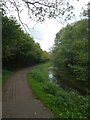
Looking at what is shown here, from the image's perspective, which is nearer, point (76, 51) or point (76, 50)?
point (76, 50)

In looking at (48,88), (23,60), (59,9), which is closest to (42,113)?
(59,9)

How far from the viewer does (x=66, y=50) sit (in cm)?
5797

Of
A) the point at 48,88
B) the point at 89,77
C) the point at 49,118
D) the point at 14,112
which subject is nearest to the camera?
the point at 49,118

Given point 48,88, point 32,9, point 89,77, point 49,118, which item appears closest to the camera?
point 32,9

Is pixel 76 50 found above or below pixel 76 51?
above

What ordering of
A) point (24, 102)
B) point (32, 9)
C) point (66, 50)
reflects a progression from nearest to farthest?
point (32, 9) → point (24, 102) → point (66, 50)

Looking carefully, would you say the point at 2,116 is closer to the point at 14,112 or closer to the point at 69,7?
the point at 14,112

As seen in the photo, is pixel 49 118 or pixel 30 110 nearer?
pixel 49 118

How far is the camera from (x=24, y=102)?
18266 millimetres

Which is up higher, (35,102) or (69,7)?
(69,7)

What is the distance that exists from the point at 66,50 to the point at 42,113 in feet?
144

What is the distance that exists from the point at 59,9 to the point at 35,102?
28.3 ft

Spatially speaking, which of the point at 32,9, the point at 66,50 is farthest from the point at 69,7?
the point at 66,50

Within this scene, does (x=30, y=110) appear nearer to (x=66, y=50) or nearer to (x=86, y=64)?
(x=86, y=64)
